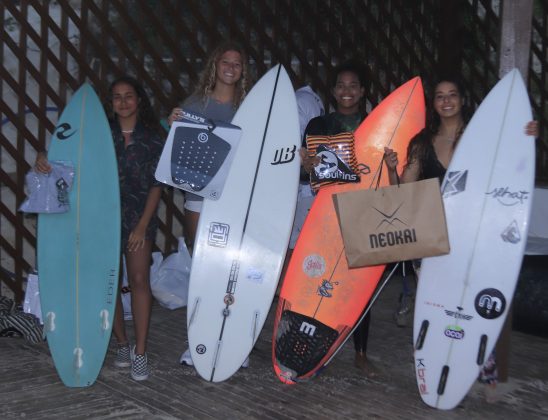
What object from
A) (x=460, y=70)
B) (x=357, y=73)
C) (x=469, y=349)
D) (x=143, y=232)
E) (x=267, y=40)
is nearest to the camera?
(x=469, y=349)

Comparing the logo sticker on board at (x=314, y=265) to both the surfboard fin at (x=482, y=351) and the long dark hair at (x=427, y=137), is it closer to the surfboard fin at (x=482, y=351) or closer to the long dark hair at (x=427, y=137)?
the long dark hair at (x=427, y=137)

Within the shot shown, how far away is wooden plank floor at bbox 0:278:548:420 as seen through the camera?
297cm

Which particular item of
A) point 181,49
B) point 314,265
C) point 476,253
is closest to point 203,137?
point 314,265

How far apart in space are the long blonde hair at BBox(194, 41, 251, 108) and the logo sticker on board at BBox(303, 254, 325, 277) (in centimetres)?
75

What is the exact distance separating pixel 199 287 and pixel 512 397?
1365mm

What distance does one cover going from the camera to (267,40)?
5.32 meters

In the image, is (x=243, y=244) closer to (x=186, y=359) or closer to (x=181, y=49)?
(x=186, y=359)

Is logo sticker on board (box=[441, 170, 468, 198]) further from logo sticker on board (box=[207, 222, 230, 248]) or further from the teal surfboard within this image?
the teal surfboard

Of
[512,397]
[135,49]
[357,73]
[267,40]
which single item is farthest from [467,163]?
[135,49]

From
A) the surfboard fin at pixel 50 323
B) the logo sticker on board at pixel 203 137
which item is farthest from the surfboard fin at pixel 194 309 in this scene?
the logo sticker on board at pixel 203 137

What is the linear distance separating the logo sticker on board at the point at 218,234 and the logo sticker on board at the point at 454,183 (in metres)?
0.93

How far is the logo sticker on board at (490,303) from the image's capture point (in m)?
2.98

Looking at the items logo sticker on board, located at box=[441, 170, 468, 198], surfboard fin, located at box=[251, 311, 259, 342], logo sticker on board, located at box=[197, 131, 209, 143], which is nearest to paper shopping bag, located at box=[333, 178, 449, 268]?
logo sticker on board, located at box=[441, 170, 468, 198]

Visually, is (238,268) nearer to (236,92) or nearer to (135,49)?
(236,92)
